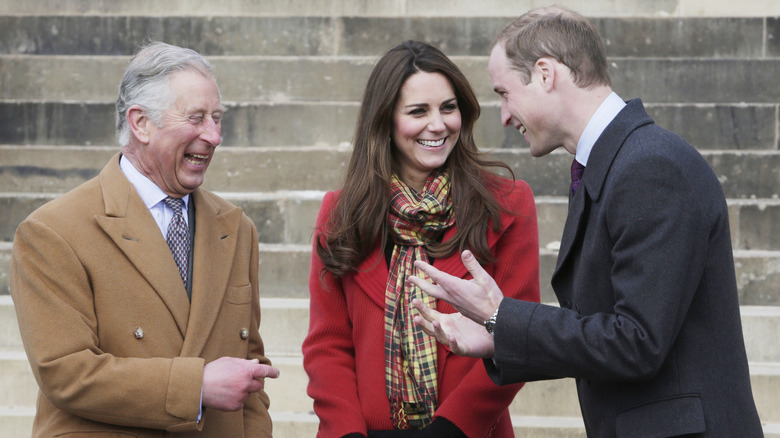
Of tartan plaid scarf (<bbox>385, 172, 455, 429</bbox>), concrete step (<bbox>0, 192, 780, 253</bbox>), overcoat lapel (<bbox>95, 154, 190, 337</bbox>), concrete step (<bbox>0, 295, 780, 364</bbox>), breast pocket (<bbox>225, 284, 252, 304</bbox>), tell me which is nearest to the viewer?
overcoat lapel (<bbox>95, 154, 190, 337</bbox>)

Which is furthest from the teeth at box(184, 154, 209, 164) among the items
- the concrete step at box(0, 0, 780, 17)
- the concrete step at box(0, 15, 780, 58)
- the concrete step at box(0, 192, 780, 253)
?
the concrete step at box(0, 0, 780, 17)

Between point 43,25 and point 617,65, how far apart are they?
4.08 m

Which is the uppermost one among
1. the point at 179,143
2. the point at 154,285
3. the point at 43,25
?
the point at 43,25

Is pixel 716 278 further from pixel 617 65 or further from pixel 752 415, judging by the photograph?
pixel 617 65

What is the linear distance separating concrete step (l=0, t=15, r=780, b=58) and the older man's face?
14.0 ft

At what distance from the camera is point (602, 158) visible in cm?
217

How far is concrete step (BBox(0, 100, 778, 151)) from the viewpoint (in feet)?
19.5

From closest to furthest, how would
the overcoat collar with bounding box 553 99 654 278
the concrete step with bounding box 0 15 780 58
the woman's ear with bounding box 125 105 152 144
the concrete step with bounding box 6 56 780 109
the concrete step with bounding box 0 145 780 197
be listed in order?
the overcoat collar with bounding box 553 99 654 278 → the woman's ear with bounding box 125 105 152 144 → the concrete step with bounding box 0 145 780 197 → the concrete step with bounding box 6 56 780 109 → the concrete step with bounding box 0 15 780 58

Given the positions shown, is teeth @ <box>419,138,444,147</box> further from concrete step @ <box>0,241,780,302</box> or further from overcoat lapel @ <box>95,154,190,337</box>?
concrete step @ <box>0,241,780,302</box>

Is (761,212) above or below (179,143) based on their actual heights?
below

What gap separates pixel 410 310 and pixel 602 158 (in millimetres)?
944

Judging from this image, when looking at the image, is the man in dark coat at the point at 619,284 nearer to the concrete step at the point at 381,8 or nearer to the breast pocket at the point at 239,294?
the breast pocket at the point at 239,294

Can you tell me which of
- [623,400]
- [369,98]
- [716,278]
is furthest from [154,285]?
[716,278]

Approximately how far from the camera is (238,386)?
2.45m
